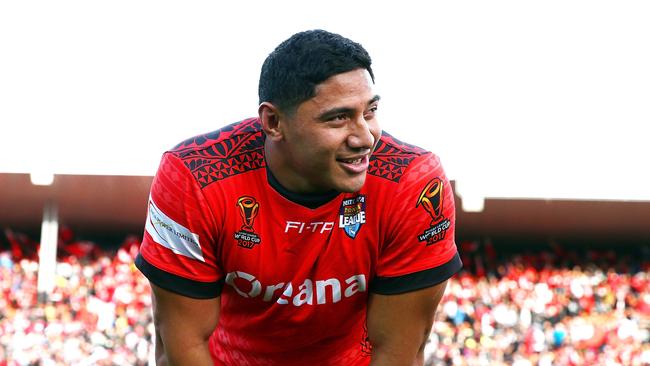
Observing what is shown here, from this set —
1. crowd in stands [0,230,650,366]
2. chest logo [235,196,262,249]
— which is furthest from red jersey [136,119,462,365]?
crowd in stands [0,230,650,366]

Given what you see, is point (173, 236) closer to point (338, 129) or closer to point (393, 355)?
point (338, 129)

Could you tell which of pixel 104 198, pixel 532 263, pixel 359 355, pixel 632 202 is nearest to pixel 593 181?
pixel 632 202

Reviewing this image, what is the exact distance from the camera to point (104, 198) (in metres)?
11.3

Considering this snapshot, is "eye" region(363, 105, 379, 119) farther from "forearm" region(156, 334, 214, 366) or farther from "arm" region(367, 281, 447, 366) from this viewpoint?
"forearm" region(156, 334, 214, 366)

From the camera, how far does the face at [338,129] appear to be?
2492mm

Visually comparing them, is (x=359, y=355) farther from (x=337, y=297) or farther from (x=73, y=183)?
(x=73, y=183)

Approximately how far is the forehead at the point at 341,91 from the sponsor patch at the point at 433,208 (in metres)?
0.41

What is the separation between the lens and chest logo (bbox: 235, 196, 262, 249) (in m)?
2.75

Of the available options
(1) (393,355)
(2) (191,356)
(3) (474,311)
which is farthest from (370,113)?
(3) (474,311)

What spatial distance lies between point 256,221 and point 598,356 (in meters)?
7.79

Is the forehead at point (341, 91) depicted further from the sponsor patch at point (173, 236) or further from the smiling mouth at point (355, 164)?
the sponsor patch at point (173, 236)

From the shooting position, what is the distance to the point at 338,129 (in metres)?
2.50

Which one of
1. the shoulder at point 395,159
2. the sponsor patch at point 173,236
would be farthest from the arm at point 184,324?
the shoulder at point 395,159

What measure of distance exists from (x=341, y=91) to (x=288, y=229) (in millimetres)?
519
